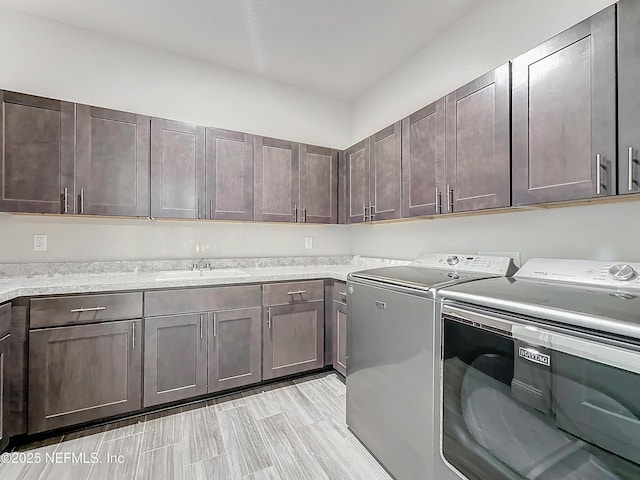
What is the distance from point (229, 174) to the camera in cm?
256

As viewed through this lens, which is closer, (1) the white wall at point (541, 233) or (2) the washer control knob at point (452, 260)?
(1) the white wall at point (541, 233)

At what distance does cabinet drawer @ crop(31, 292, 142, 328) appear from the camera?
5.80ft

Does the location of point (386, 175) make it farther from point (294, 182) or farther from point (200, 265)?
point (200, 265)

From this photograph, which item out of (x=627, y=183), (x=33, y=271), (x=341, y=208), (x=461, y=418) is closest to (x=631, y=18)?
(x=627, y=183)

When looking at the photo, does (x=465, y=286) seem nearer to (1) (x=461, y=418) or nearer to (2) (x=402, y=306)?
(2) (x=402, y=306)

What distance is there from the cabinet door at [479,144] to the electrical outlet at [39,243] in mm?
2858

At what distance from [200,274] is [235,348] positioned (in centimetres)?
66

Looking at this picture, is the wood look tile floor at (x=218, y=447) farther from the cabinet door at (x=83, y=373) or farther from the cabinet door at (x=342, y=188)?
the cabinet door at (x=342, y=188)

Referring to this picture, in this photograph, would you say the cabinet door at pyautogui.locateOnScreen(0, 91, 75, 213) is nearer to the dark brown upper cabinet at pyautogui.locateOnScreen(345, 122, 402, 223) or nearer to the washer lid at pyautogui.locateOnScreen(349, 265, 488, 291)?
the washer lid at pyautogui.locateOnScreen(349, 265, 488, 291)

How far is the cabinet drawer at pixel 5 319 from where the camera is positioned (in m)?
1.59

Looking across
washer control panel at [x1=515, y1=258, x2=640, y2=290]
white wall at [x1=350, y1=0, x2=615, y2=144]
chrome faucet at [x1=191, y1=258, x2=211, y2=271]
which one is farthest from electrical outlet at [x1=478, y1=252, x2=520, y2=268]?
chrome faucet at [x1=191, y1=258, x2=211, y2=271]

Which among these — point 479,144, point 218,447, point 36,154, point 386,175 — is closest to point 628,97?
point 479,144

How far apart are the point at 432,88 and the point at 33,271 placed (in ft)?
11.0

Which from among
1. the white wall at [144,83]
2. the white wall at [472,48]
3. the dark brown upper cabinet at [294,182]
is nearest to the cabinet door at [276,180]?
the dark brown upper cabinet at [294,182]
